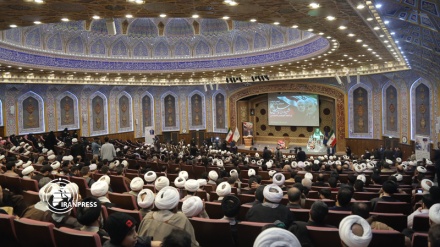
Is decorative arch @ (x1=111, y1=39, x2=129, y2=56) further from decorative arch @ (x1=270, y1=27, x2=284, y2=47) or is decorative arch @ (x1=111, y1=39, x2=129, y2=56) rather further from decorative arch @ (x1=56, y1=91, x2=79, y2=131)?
decorative arch @ (x1=270, y1=27, x2=284, y2=47)

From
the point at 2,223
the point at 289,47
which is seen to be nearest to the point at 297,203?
the point at 2,223

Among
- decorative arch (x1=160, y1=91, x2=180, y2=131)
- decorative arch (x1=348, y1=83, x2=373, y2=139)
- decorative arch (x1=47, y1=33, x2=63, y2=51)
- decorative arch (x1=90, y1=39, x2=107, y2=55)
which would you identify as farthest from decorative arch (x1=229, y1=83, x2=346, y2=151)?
decorative arch (x1=47, y1=33, x2=63, y2=51)

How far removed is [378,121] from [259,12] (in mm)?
15798

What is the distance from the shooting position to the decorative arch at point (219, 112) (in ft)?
97.3

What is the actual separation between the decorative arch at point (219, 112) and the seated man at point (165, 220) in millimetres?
25360

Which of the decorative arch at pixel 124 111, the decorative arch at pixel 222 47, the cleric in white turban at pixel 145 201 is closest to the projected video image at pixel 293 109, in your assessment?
the decorative arch at pixel 222 47

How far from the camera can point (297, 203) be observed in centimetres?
539

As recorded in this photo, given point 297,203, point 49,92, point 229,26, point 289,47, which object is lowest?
point 297,203

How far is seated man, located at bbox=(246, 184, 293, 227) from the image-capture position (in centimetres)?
452

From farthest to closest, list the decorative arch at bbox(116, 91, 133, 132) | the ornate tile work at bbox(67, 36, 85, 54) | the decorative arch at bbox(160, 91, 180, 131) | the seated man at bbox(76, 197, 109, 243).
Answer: the decorative arch at bbox(160, 91, 180, 131)
the decorative arch at bbox(116, 91, 133, 132)
the ornate tile work at bbox(67, 36, 85, 54)
the seated man at bbox(76, 197, 109, 243)

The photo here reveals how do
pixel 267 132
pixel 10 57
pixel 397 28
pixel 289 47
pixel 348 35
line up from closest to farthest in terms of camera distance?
pixel 397 28 → pixel 348 35 → pixel 10 57 → pixel 289 47 → pixel 267 132

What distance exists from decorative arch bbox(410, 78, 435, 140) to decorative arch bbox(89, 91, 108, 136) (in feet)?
64.7

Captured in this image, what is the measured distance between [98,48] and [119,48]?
1478 mm

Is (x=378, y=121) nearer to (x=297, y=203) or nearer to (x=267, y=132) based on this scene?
(x=267, y=132)
